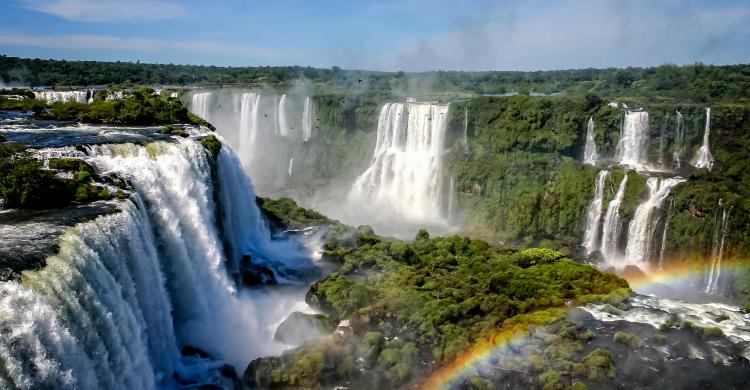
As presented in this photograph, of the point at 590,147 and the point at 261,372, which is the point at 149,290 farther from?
the point at 590,147

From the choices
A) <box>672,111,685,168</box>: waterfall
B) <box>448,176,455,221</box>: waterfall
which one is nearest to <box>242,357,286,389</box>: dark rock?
<box>448,176,455,221</box>: waterfall

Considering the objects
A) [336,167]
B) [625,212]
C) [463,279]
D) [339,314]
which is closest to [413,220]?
[336,167]

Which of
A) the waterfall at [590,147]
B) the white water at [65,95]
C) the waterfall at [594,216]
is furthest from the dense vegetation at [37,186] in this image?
the waterfall at [590,147]

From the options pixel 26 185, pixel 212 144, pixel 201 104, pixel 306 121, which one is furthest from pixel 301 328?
pixel 201 104

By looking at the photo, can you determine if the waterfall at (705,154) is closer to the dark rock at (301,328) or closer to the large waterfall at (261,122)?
the dark rock at (301,328)

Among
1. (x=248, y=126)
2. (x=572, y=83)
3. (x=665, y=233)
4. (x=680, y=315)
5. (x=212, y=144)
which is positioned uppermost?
(x=572, y=83)

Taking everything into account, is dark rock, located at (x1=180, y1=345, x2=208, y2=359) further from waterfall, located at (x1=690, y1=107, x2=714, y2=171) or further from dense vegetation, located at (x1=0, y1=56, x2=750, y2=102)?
dense vegetation, located at (x1=0, y1=56, x2=750, y2=102)
